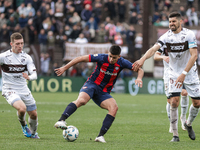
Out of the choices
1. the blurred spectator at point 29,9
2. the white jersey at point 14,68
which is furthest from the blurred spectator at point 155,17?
the white jersey at point 14,68

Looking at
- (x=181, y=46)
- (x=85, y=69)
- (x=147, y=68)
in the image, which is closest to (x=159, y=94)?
(x=147, y=68)

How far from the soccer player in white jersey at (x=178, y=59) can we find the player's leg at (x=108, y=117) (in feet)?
2.68

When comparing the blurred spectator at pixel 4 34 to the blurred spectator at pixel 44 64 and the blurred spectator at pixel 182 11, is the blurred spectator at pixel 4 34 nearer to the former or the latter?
the blurred spectator at pixel 44 64

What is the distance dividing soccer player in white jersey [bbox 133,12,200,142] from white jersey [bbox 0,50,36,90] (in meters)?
2.20

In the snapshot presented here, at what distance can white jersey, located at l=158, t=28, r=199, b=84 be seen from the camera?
7.34m

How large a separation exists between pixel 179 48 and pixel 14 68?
3.27 metres

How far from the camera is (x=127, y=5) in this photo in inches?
969

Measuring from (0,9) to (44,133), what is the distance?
56.3 feet

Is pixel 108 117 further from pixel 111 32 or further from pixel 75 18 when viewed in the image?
pixel 75 18

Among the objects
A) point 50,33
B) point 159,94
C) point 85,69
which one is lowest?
point 159,94

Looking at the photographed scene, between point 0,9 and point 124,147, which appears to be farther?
point 0,9

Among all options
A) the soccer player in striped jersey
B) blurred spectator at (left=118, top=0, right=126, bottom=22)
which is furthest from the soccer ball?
blurred spectator at (left=118, top=0, right=126, bottom=22)

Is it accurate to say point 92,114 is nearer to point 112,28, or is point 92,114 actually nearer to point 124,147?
point 124,147

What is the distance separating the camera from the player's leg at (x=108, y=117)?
7078 millimetres
